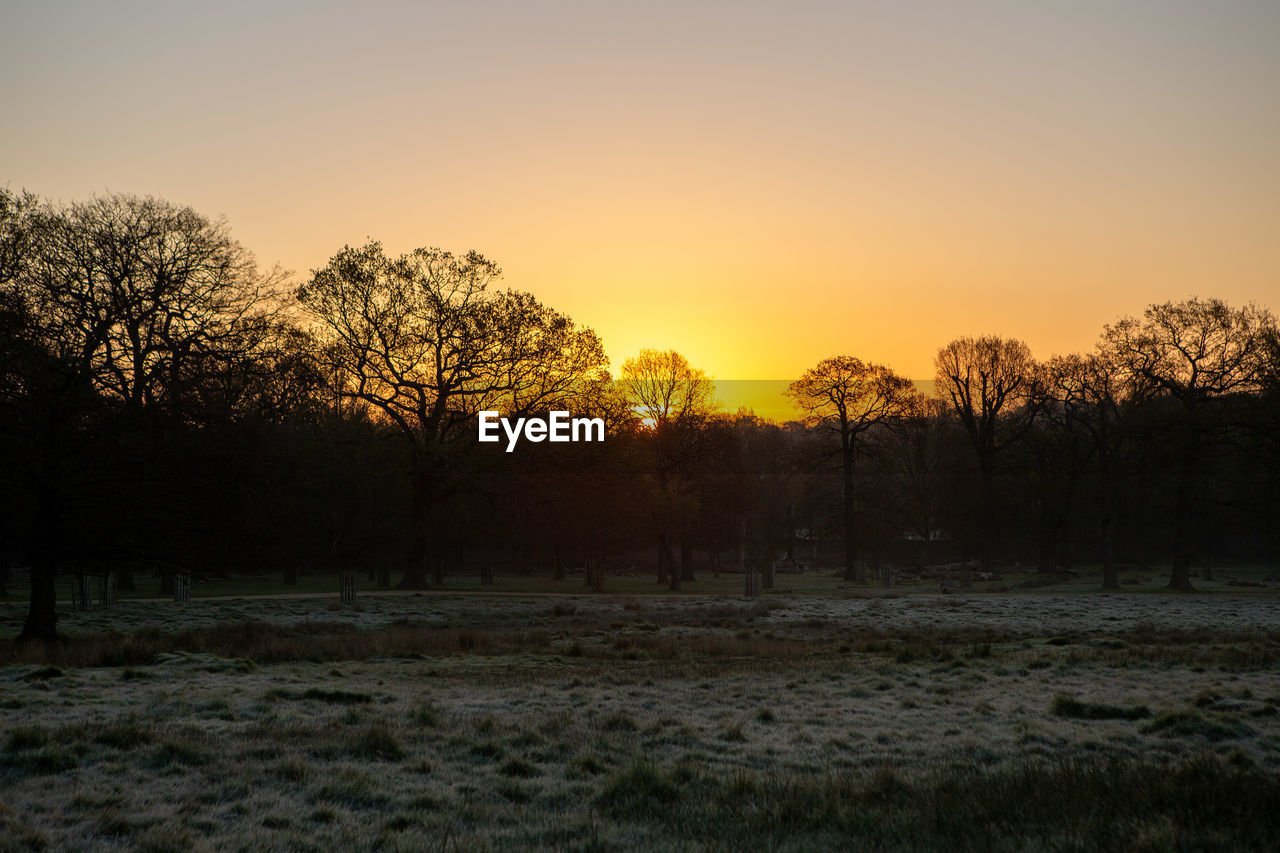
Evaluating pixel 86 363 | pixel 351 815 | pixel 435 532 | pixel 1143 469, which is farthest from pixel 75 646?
pixel 1143 469

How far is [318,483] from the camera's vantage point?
168 feet

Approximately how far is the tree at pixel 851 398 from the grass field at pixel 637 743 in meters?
36.7

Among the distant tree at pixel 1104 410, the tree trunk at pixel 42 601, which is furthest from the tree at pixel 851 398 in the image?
the tree trunk at pixel 42 601

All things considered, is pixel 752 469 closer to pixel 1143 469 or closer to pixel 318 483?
pixel 1143 469

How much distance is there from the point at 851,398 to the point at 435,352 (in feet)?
97.7

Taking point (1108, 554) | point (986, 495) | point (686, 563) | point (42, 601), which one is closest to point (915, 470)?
point (986, 495)

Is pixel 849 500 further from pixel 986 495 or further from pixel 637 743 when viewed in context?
pixel 637 743

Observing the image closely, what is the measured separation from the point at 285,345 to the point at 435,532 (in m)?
26.3

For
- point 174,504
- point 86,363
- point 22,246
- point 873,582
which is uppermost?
point 22,246

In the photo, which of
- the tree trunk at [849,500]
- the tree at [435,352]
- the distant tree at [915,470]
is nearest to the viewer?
the tree at [435,352]

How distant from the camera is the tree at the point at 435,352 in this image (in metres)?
45.0

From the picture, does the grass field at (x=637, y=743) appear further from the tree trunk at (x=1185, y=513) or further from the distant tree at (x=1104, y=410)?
the distant tree at (x=1104, y=410)

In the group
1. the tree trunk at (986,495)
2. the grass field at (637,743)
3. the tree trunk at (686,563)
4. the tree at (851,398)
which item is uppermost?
the tree at (851,398)

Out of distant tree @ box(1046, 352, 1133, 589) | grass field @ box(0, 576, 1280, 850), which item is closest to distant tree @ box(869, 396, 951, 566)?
distant tree @ box(1046, 352, 1133, 589)
